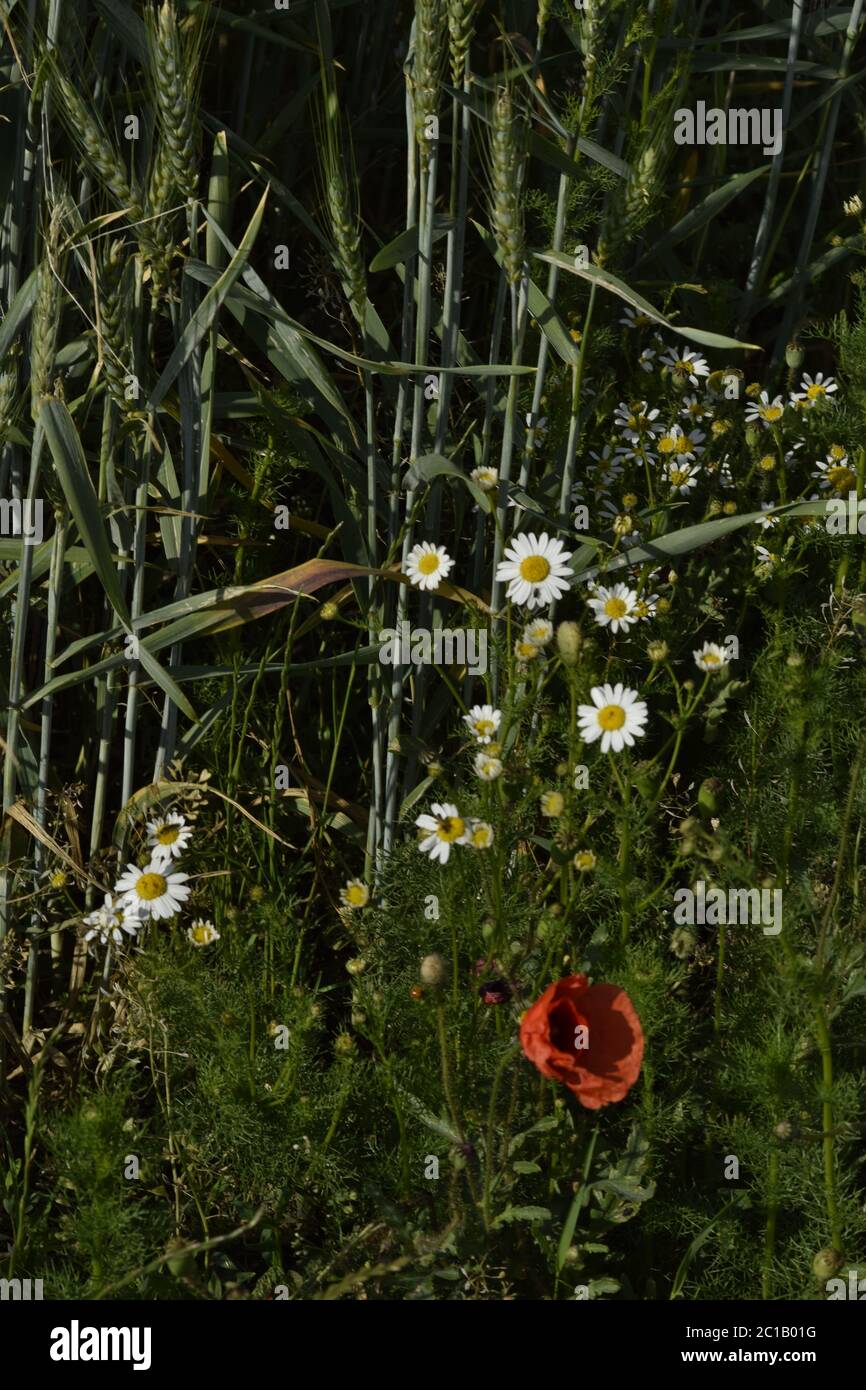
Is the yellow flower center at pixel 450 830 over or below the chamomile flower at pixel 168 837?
below

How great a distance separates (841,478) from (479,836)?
900 mm

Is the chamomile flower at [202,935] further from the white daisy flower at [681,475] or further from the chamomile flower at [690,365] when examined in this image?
the chamomile flower at [690,365]

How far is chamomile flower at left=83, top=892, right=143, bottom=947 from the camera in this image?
169 centimetres

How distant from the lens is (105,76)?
1857mm

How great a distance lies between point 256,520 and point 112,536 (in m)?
0.22

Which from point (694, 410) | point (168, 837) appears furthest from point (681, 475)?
point (168, 837)

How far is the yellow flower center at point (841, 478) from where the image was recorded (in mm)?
1983

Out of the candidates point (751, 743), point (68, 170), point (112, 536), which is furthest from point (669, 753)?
point (68, 170)

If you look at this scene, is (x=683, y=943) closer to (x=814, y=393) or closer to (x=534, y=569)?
(x=534, y=569)

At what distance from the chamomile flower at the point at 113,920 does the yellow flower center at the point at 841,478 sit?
1.22m

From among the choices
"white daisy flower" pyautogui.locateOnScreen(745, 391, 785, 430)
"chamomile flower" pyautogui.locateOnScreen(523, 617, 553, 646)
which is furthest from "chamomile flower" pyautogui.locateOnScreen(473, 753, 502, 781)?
"white daisy flower" pyautogui.locateOnScreen(745, 391, 785, 430)

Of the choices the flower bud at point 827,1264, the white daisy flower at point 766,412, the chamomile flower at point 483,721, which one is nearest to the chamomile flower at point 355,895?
the chamomile flower at point 483,721

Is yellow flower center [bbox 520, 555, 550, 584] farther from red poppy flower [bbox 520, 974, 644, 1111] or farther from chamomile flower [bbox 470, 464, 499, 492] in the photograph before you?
red poppy flower [bbox 520, 974, 644, 1111]

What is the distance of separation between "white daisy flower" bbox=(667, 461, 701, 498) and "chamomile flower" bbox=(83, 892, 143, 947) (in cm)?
102
